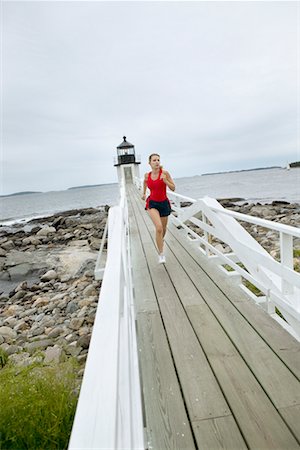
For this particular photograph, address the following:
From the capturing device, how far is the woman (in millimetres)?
4686

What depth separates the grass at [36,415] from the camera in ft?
6.95

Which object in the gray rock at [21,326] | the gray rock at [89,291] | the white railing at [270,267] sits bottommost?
the gray rock at [21,326]

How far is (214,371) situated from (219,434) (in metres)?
0.56

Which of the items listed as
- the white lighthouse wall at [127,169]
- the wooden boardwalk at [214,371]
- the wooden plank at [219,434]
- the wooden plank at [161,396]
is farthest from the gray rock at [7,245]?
the wooden plank at [219,434]

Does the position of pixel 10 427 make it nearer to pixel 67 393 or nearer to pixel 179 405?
pixel 67 393

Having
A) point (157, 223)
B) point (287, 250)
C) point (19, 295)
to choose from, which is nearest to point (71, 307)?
point (19, 295)

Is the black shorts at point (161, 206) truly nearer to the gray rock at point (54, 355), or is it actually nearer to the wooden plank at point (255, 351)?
the wooden plank at point (255, 351)

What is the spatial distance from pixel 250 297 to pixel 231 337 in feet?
3.01

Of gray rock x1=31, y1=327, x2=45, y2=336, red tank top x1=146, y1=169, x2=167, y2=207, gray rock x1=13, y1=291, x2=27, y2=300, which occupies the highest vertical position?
red tank top x1=146, y1=169, x2=167, y2=207

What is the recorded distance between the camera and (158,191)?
482 cm

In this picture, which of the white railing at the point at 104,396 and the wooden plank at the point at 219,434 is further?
the wooden plank at the point at 219,434

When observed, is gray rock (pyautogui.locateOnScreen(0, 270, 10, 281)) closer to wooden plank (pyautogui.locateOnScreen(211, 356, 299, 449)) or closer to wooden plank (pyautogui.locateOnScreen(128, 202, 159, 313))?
wooden plank (pyautogui.locateOnScreen(128, 202, 159, 313))

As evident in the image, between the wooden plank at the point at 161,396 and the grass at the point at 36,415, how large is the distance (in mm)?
685

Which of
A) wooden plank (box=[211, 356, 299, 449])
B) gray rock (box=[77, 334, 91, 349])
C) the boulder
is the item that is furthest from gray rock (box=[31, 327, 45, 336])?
wooden plank (box=[211, 356, 299, 449])
